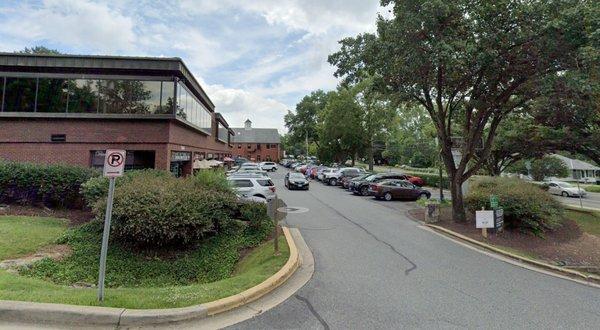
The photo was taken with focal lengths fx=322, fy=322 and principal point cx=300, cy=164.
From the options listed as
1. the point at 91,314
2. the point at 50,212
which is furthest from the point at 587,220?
the point at 50,212

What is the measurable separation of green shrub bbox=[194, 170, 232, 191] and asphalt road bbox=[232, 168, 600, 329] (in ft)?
10.3

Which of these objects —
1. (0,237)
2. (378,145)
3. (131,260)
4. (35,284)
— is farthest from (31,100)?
(378,145)

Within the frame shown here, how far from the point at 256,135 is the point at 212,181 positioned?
87.0 meters

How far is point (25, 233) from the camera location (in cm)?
834

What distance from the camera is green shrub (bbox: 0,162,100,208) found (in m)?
10.9

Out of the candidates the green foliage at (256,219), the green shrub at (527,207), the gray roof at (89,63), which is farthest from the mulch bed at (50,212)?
the green shrub at (527,207)

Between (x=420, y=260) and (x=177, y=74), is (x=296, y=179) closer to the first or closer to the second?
(x=177, y=74)

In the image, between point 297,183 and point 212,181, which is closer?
point 212,181

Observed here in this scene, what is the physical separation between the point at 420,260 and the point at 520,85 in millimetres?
7873

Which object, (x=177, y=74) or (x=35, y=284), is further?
(x=177, y=74)

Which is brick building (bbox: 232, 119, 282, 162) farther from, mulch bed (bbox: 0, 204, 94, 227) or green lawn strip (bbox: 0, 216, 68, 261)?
green lawn strip (bbox: 0, 216, 68, 261)

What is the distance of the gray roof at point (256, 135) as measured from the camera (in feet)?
311

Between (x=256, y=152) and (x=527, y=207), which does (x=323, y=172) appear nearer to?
(x=527, y=207)

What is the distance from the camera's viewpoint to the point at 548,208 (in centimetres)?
1189
